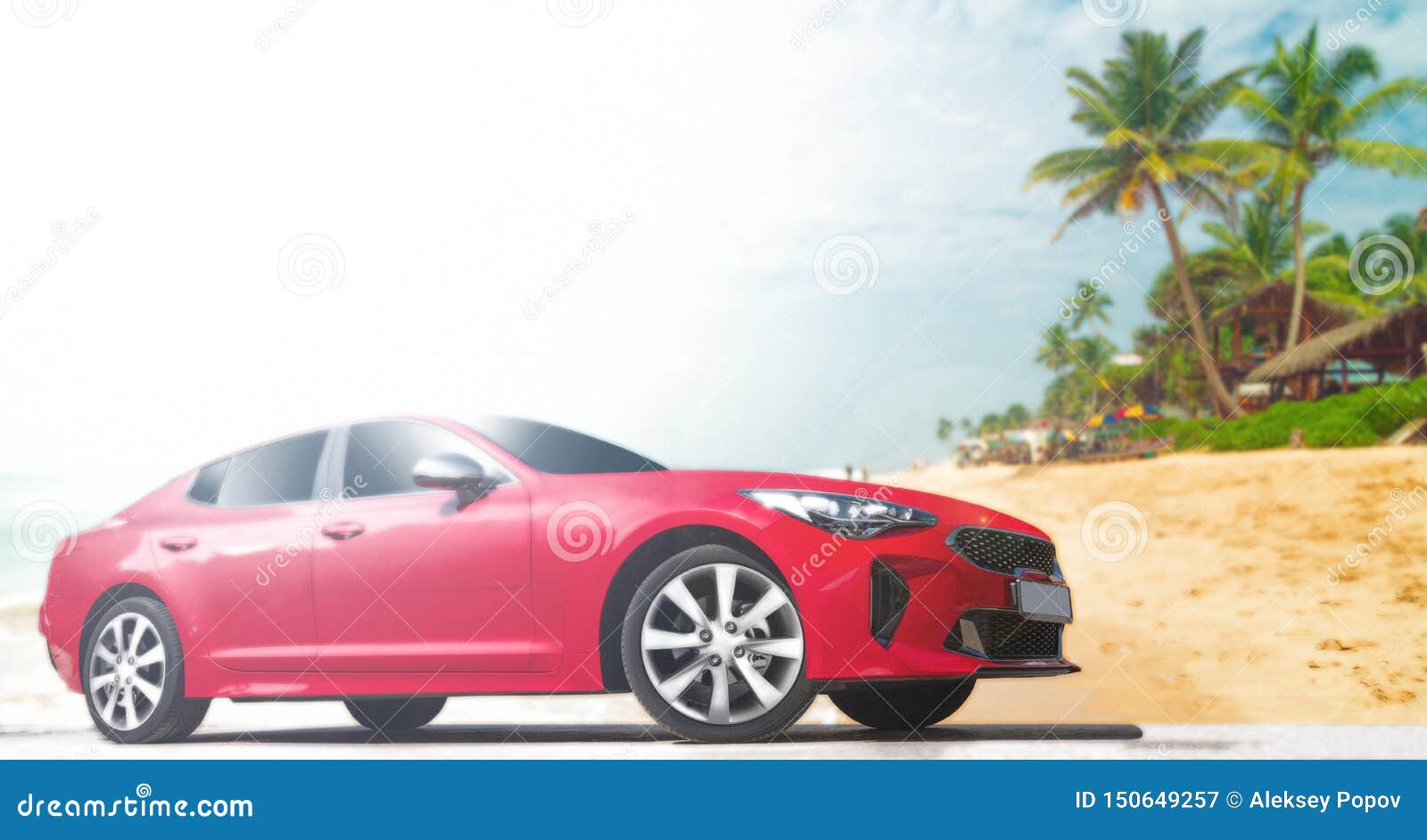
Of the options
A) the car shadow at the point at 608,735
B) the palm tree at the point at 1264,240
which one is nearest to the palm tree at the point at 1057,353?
the palm tree at the point at 1264,240

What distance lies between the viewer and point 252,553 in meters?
5.97

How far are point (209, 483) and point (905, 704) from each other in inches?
149

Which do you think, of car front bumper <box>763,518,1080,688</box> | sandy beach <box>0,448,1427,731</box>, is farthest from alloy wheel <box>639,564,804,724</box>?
sandy beach <box>0,448,1427,731</box>

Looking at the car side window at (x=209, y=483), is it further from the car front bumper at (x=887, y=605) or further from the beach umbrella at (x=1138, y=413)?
the beach umbrella at (x=1138, y=413)

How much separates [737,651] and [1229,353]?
58493 mm

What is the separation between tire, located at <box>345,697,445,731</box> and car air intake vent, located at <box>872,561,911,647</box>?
305 cm

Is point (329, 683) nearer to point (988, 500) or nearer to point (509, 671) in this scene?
point (509, 671)

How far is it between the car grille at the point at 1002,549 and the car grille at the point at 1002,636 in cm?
20

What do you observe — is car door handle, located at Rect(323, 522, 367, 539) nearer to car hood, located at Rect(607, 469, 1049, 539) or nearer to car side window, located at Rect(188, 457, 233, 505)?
car side window, located at Rect(188, 457, 233, 505)

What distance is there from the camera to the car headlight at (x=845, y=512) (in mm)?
4719

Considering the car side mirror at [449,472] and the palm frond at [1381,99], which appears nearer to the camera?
the car side mirror at [449,472]

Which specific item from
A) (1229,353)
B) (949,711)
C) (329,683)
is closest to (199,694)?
(329,683)

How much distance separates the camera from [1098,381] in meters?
82.4

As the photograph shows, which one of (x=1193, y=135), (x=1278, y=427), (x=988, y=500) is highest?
(x=1193, y=135)
